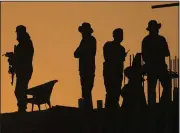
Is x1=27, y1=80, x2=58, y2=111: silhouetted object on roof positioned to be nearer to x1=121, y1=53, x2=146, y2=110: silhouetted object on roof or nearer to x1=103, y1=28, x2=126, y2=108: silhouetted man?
x1=103, y1=28, x2=126, y2=108: silhouetted man

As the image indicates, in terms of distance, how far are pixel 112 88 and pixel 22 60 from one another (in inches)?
90.4

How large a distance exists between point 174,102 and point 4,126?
13.8 ft

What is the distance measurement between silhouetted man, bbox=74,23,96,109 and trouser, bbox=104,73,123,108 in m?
0.39

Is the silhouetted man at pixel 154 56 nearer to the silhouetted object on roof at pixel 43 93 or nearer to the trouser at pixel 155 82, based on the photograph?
the trouser at pixel 155 82

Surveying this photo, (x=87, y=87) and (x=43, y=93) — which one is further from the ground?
(x=87, y=87)

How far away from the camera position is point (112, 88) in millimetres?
19734

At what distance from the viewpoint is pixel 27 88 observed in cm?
2027

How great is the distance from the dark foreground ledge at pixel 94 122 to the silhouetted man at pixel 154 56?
0.65m

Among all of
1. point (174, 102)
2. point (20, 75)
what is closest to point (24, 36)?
point (20, 75)

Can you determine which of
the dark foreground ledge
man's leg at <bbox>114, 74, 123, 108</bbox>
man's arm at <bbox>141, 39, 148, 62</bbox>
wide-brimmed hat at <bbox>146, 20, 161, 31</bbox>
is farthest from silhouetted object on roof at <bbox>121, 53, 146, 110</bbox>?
wide-brimmed hat at <bbox>146, 20, 161, 31</bbox>

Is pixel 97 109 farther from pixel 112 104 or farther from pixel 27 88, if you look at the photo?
pixel 27 88

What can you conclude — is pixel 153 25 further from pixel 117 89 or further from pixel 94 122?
pixel 94 122

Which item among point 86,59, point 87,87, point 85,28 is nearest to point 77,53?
point 86,59

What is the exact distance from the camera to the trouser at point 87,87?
19.7 meters
